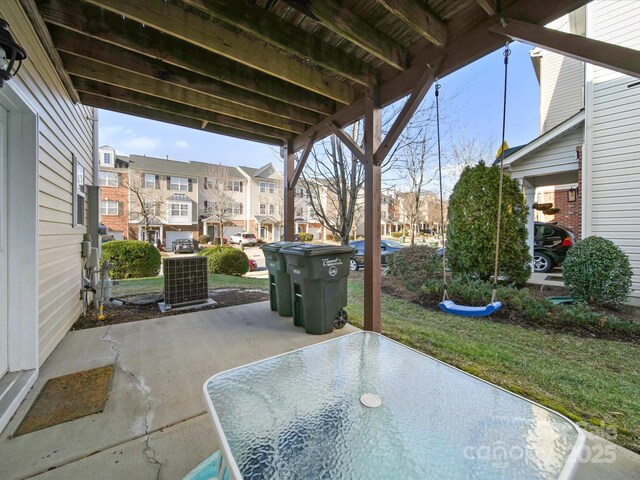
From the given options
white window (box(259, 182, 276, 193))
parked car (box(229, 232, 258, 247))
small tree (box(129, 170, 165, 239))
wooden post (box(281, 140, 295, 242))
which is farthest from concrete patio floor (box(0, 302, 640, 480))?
white window (box(259, 182, 276, 193))

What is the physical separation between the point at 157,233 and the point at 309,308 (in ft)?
75.6

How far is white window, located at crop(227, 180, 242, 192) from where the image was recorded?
2547 cm

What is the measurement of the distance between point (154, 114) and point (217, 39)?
2181mm

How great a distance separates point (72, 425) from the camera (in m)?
1.83

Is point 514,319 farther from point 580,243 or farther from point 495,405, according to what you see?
point 495,405

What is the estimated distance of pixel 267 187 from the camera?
1075 inches

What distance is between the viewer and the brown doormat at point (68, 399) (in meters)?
1.87

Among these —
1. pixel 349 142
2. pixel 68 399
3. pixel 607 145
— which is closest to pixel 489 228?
pixel 607 145

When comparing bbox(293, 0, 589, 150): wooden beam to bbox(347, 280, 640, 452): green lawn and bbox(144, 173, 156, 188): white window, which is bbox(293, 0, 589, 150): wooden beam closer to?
bbox(347, 280, 640, 452): green lawn

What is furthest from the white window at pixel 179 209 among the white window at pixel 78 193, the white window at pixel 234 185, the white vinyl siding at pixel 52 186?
the white vinyl siding at pixel 52 186

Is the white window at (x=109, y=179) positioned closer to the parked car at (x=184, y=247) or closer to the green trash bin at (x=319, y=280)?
the parked car at (x=184, y=247)

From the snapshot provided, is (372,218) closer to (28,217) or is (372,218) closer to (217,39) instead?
(217,39)

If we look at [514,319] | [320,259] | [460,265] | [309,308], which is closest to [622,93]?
[460,265]

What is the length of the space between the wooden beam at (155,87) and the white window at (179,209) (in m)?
21.4
